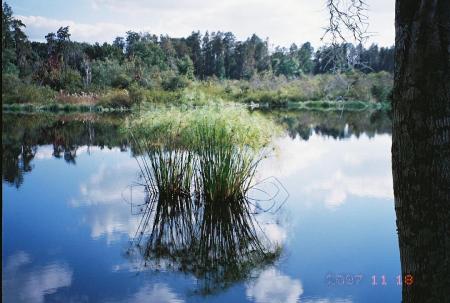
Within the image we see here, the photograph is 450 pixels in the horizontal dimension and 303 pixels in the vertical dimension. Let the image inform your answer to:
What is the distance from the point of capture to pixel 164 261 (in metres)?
5.55

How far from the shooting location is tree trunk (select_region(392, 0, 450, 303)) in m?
2.02

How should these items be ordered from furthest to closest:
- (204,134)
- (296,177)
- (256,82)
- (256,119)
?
(256,82) → (296,177) → (256,119) → (204,134)

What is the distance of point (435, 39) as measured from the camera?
6.64ft

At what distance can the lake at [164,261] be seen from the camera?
4.84m

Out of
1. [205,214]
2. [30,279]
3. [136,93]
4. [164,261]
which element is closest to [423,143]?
[164,261]

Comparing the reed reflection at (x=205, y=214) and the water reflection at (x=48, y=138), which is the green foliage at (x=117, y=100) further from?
the reed reflection at (x=205, y=214)

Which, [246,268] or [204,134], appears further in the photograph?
[204,134]

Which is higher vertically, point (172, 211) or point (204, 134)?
point (204, 134)

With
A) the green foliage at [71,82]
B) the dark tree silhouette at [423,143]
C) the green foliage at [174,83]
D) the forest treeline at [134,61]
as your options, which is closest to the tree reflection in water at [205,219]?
the dark tree silhouette at [423,143]

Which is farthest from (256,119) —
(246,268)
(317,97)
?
(317,97)

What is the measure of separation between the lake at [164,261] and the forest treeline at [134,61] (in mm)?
15532

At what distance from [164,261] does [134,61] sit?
36541 millimetres

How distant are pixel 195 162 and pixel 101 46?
131 feet

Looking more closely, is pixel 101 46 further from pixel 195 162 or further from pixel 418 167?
pixel 418 167
